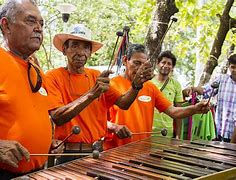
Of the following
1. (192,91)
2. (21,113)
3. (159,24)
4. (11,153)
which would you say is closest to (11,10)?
(21,113)

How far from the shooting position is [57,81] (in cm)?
366

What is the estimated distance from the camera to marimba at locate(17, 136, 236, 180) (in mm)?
2473

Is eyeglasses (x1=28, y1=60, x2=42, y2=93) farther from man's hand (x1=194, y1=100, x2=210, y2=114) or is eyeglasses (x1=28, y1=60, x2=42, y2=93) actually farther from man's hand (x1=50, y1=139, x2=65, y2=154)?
man's hand (x1=194, y1=100, x2=210, y2=114)

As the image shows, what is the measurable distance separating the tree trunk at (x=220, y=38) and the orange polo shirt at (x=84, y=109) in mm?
4516

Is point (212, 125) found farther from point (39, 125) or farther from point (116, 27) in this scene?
point (116, 27)

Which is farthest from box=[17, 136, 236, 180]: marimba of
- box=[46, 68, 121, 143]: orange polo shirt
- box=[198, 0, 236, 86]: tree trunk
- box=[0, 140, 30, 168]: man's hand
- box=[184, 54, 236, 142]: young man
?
box=[198, 0, 236, 86]: tree trunk

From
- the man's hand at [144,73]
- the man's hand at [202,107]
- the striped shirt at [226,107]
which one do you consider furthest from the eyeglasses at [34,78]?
the striped shirt at [226,107]

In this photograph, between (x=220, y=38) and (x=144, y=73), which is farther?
(x=220, y=38)

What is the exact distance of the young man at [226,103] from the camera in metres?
5.89

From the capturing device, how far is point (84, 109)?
367 cm

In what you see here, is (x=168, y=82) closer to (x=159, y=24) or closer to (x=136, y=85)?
(x=159, y=24)

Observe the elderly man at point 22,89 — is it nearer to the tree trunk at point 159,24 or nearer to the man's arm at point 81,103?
the man's arm at point 81,103

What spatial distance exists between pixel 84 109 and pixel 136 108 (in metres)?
0.73

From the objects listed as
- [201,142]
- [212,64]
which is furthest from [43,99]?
[212,64]
